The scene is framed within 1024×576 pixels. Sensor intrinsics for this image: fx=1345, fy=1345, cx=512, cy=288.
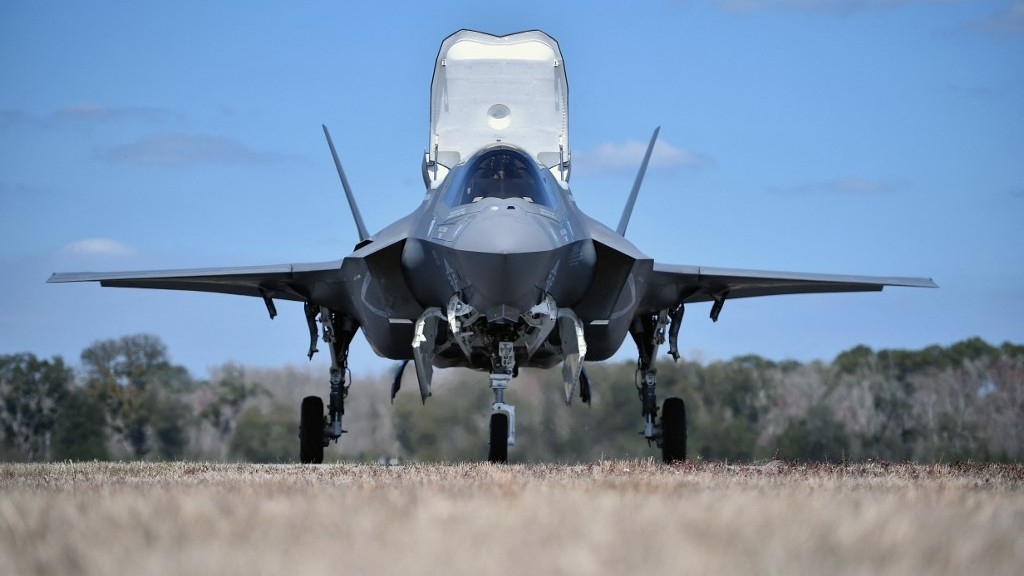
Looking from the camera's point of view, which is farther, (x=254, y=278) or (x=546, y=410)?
(x=546, y=410)

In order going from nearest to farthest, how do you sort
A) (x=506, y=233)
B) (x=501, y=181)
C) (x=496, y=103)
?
(x=506, y=233) < (x=501, y=181) < (x=496, y=103)

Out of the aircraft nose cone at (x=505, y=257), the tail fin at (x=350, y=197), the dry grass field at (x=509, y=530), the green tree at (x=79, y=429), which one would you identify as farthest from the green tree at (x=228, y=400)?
the dry grass field at (x=509, y=530)

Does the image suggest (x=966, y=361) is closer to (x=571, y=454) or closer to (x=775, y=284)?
(x=571, y=454)

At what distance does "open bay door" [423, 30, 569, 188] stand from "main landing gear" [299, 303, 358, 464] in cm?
225

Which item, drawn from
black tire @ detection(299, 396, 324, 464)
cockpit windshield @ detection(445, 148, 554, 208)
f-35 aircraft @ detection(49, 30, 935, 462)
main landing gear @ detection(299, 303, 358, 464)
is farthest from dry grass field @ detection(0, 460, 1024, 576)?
black tire @ detection(299, 396, 324, 464)

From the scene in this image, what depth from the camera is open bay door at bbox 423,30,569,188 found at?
626 inches

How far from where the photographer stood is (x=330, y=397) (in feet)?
49.8

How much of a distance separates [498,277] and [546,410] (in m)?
8.91

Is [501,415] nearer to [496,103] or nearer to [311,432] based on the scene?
[311,432]

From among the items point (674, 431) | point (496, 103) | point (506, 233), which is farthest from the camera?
point (496, 103)

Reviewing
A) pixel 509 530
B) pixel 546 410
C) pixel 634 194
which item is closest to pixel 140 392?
pixel 546 410

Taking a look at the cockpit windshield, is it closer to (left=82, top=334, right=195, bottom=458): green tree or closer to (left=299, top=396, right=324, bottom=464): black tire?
(left=299, top=396, right=324, bottom=464): black tire

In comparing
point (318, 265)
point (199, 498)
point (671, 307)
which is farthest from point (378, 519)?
point (671, 307)

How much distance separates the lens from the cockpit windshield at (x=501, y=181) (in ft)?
38.4
